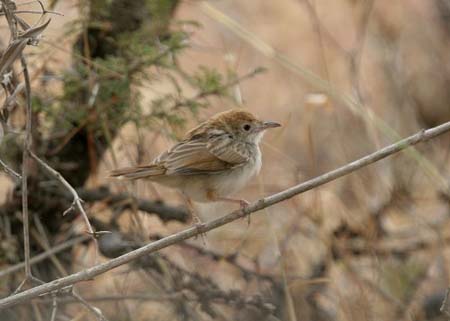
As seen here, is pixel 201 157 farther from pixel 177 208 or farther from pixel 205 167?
pixel 177 208

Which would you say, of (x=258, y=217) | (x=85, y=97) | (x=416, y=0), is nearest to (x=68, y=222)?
(x=85, y=97)

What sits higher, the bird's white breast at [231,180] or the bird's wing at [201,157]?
the bird's wing at [201,157]

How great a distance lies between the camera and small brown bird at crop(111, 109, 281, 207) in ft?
13.7

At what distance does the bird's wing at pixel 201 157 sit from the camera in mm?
4188

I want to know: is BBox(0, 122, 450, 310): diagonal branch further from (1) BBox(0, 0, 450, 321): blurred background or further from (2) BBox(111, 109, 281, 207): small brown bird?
(1) BBox(0, 0, 450, 321): blurred background

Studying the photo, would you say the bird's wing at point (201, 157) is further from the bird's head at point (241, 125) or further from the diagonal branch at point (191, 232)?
the diagonal branch at point (191, 232)

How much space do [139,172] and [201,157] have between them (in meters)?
0.33

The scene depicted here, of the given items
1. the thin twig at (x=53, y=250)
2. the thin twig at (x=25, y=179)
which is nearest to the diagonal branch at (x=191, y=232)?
the thin twig at (x=25, y=179)

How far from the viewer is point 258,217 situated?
611cm

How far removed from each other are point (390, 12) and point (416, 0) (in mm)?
384

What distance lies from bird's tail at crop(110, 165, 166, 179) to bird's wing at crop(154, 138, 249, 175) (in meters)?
0.04

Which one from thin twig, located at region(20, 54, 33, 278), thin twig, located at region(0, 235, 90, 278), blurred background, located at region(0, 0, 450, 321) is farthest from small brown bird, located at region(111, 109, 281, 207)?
thin twig, located at region(0, 235, 90, 278)

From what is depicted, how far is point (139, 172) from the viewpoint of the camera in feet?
13.5

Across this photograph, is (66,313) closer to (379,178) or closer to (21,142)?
(21,142)
